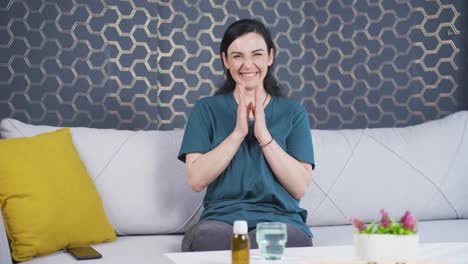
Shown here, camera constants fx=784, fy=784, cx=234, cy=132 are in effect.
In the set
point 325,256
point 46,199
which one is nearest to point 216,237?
point 325,256

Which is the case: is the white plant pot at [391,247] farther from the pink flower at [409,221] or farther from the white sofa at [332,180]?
the white sofa at [332,180]

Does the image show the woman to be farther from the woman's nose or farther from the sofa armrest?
the sofa armrest

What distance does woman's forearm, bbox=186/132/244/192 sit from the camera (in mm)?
2723

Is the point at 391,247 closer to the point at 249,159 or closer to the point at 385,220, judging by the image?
the point at 385,220

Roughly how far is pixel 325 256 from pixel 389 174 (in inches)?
50.0

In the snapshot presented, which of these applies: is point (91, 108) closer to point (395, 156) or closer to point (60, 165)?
point (60, 165)

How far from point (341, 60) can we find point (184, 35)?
83 centimetres

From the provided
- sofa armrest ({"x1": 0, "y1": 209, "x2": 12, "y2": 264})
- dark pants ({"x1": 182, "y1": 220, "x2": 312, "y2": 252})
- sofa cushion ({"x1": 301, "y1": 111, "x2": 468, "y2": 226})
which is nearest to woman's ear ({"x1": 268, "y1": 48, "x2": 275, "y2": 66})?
sofa cushion ({"x1": 301, "y1": 111, "x2": 468, "y2": 226})

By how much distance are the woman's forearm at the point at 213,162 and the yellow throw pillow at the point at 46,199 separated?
1.34ft

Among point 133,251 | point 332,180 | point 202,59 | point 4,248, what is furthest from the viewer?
point 202,59

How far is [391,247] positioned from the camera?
73.9 inches

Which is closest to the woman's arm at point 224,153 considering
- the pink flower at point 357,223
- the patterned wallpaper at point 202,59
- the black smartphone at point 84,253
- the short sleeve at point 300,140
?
the short sleeve at point 300,140

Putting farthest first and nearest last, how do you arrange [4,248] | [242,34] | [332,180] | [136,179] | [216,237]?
1. [332,180]
2. [136,179]
3. [242,34]
4. [216,237]
5. [4,248]

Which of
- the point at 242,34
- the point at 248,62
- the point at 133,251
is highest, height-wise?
the point at 242,34
